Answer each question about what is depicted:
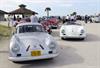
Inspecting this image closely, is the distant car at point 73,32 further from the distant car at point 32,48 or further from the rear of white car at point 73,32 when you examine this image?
the distant car at point 32,48

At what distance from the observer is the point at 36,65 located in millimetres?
8258

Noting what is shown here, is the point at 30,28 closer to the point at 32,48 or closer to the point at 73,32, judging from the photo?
the point at 32,48

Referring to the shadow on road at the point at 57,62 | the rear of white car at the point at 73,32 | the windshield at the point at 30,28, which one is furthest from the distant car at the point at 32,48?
the rear of white car at the point at 73,32

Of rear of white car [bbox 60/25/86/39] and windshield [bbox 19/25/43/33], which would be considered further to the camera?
rear of white car [bbox 60/25/86/39]

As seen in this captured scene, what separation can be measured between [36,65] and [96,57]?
237cm

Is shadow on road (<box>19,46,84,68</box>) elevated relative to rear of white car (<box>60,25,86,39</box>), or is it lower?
lower

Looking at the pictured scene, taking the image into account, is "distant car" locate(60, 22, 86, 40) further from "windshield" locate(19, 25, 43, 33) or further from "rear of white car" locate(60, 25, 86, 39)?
"windshield" locate(19, 25, 43, 33)

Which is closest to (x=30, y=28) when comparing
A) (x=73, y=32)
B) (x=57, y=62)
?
(x=57, y=62)

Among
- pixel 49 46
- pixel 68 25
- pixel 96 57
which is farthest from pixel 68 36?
pixel 49 46

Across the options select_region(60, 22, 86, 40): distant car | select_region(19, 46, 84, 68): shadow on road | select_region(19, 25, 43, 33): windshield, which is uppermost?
select_region(19, 25, 43, 33): windshield

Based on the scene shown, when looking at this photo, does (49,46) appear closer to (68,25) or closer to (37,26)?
(37,26)

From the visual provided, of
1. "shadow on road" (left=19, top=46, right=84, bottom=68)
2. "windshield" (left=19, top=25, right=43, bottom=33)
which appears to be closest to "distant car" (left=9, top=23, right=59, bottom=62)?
"shadow on road" (left=19, top=46, right=84, bottom=68)

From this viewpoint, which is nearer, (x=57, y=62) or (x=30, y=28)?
(x=57, y=62)

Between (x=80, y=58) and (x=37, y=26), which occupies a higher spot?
(x=37, y=26)
